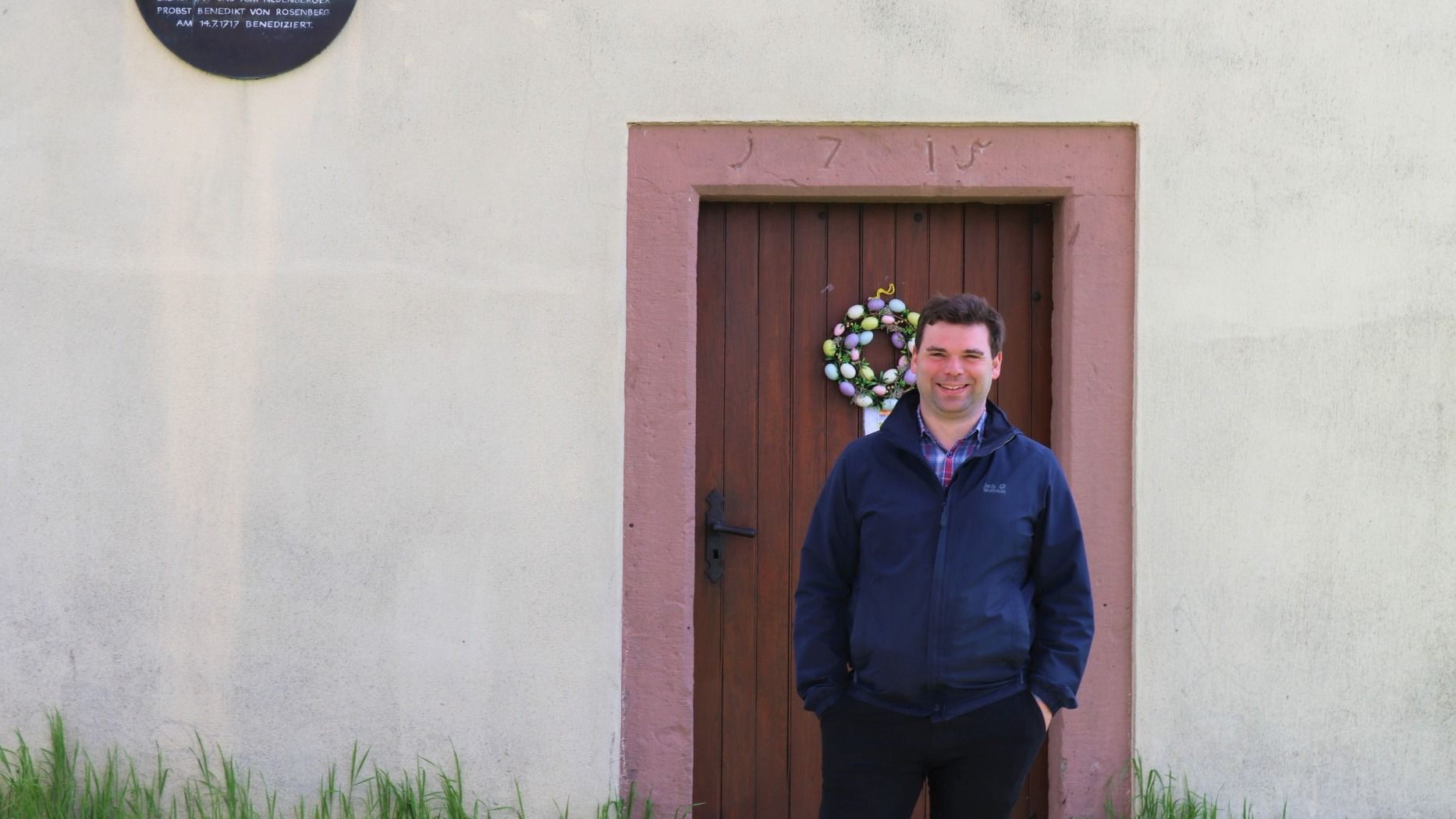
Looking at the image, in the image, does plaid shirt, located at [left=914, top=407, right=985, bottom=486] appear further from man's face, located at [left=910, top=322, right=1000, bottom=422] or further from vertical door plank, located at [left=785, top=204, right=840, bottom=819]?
vertical door plank, located at [left=785, top=204, right=840, bottom=819]

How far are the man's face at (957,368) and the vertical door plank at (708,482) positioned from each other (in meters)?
1.37

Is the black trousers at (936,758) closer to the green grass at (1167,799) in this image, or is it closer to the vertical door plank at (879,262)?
the green grass at (1167,799)

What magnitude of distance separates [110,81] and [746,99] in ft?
6.37

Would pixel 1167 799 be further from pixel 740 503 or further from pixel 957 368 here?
pixel 957 368

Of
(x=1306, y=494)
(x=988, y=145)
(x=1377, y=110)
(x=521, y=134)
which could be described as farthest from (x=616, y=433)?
(x=1377, y=110)

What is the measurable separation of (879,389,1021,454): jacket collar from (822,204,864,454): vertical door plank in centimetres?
117

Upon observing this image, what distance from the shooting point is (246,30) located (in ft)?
12.9

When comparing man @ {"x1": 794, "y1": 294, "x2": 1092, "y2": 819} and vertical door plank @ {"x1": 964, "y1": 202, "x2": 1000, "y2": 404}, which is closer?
man @ {"x1": 794, "y1": 294, "x2": 1092, "y2": 819}

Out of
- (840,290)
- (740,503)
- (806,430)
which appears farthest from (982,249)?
(740,503)

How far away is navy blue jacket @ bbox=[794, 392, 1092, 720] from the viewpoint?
2633mm

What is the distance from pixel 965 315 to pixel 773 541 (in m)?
1.49

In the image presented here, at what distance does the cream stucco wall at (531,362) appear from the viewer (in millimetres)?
3781

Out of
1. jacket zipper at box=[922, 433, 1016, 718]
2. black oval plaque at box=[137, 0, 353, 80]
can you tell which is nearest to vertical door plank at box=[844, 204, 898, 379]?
jacket zipper at box=[922, 433, 1016, 718]

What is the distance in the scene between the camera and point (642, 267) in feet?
12.7
